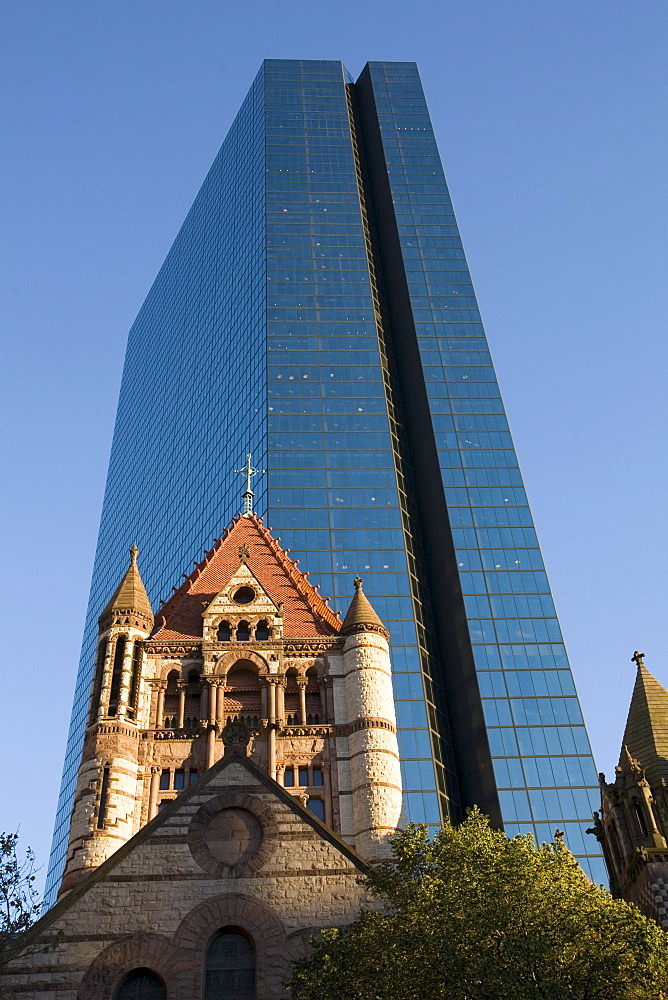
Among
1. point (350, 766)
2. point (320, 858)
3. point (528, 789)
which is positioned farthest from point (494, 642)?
point (320, 858)

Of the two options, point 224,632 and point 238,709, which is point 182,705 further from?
point 224,632

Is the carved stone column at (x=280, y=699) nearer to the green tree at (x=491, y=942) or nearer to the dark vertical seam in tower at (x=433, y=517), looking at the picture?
the green tree at (x=491, y=942)

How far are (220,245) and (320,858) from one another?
4535 inches

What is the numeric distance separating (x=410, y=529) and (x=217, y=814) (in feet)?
227

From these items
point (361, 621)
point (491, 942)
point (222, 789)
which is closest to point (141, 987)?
point (222, 789)

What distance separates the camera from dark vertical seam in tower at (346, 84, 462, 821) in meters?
81.9

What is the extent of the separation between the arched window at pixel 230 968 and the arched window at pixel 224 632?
21.3 meters

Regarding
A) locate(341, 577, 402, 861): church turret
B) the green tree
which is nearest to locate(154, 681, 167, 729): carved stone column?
locate(341, 577, 402, 861): church turret

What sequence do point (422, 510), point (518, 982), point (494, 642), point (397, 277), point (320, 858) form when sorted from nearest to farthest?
point (518, 982) < point (320, 858) < point (494, 642) < point (422, 510) < point (397, 277)

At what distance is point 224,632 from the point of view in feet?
159

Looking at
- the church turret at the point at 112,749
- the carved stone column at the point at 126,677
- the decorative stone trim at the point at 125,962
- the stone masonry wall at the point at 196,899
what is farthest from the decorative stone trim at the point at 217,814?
the carved stone column at the point at 126,677

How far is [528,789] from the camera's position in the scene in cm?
7738

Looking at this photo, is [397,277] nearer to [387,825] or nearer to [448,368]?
[448,368]

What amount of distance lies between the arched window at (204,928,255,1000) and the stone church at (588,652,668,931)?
556 inches
